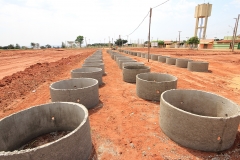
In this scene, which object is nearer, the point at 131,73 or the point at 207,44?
the point at 131,73

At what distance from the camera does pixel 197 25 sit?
67.8 meters

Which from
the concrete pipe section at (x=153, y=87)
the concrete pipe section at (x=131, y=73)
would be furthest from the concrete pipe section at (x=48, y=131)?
the concrete pipe section at (x=131, y=73)

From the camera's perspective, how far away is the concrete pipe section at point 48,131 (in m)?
2.40

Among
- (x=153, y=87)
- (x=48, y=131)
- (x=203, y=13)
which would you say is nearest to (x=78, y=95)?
(x=48, y=131)

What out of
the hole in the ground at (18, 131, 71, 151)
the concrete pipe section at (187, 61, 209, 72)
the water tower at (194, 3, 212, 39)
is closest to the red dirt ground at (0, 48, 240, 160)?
the hole in the ground at (18, 131, 71, 151)

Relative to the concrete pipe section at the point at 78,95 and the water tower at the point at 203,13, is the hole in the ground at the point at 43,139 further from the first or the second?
the water tower at the point at 203,13

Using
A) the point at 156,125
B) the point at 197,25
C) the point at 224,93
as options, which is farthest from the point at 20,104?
the point at 197,25

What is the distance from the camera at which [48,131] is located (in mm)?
4426

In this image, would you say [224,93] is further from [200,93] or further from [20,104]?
[20,104]

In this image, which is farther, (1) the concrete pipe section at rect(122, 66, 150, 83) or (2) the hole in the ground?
(1) the concrete pipe section at rect(122, 66, 150, 83)

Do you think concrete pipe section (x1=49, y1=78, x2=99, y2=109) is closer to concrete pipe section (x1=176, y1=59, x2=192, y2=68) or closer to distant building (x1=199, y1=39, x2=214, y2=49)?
concrete pipe section (x1=176, y1=59, x2=192, y2=68)

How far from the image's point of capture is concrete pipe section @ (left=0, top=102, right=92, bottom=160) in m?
2.40

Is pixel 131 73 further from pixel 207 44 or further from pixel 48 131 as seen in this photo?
pixel 207 44

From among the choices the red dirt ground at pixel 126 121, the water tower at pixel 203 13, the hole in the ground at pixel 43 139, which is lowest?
the hole in the ground at pixel 43 139
